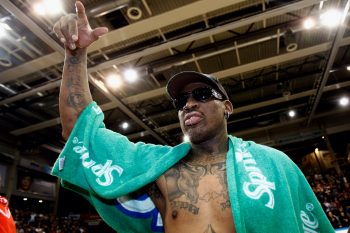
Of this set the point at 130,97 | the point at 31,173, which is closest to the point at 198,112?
the point at 130,97

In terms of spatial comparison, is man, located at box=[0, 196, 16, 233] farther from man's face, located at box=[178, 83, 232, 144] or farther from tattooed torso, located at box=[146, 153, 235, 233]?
man's face, located at box=[178, 83, 232, 144]

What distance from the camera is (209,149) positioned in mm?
1869

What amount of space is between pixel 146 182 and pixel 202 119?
559 mm

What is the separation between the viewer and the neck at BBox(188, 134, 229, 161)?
184 cm

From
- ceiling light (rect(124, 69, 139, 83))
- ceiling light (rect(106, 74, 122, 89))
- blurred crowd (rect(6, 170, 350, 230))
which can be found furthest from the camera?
blurred crowd (rect(6, 170, 350, 230))

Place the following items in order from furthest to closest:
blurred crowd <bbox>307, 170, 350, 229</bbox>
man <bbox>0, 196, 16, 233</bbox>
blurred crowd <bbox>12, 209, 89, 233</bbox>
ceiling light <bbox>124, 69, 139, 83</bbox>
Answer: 1. blurred crowd <bbox>12, 209, 89, 233</bbox>
2. blurred crowd <bbox>307, 170, 350, 229</bbox>
3. ceiling light <bbox>124, 69, 139, 83</bbox>
4. man <bbox>0, 196, 16, 233</bbox>

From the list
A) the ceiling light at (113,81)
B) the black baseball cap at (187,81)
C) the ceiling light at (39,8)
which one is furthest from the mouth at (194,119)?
the ceiling light at (113,81)

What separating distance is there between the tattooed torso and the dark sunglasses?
41 cm

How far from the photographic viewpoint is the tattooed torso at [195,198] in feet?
4.75

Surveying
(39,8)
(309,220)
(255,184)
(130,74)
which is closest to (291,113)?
(130,74)

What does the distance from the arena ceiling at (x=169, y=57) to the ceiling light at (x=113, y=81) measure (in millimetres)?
133

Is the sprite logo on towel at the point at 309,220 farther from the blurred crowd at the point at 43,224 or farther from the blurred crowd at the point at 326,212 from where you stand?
the blurred crowd at the point at 43,224

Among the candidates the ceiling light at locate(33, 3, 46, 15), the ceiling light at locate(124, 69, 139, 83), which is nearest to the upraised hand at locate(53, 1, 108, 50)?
the ceiling light at locate(33, 3, 46, 15)

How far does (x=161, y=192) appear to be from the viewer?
5.33 feet
